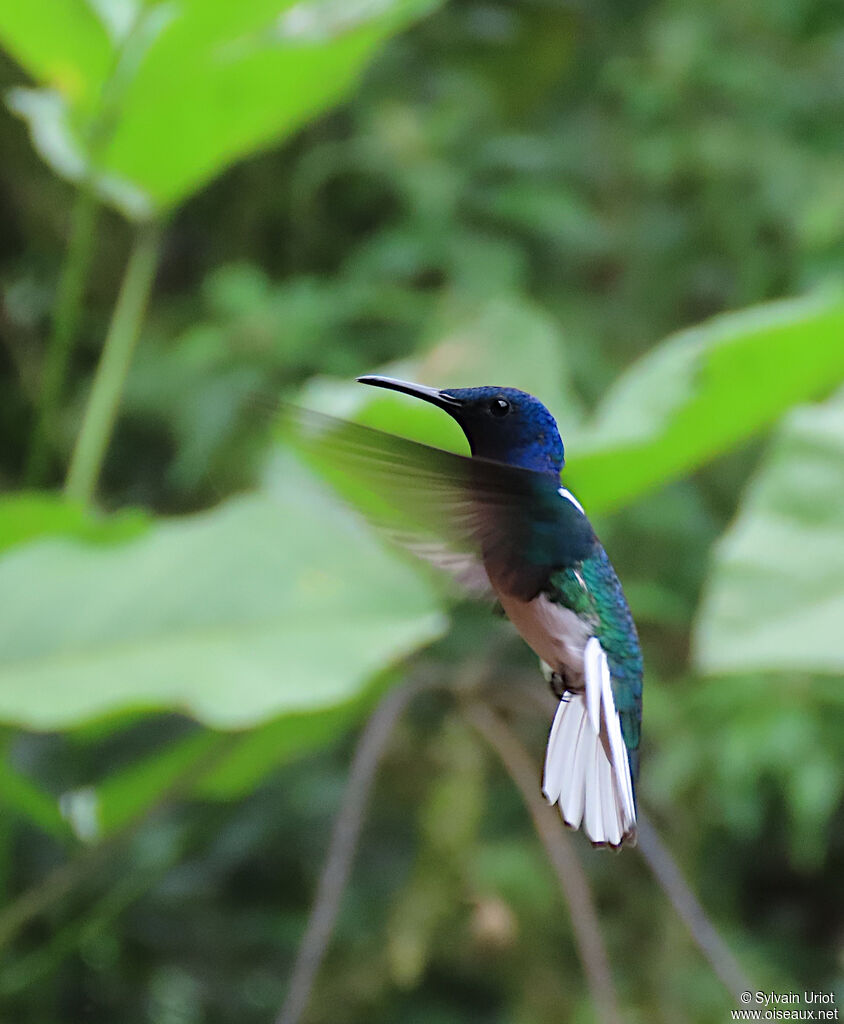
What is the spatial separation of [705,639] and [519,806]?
3.94 feet

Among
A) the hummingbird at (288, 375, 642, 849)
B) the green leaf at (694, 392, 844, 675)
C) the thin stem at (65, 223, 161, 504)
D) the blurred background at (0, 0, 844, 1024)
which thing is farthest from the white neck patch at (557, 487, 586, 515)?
the thin stem at (65, 223, 161, 504)

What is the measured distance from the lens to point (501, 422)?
15 centimetres

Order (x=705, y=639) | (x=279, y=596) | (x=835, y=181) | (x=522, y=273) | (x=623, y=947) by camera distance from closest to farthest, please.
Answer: (x=705, y=639) → (x=279, y=596) → (x=835, y=181) → (x=623, y=947) → (x=522, y=273)

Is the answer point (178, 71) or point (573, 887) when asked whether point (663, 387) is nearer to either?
point (573, 887)

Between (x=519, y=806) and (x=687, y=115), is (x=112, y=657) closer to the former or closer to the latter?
(x=519, y=806)

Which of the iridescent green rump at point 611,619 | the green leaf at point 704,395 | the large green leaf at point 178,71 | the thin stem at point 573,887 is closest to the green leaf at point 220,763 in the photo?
the thin stem at point 573,887

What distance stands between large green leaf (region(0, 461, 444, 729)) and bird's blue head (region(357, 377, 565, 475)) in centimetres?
47

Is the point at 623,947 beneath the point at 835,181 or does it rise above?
beneath

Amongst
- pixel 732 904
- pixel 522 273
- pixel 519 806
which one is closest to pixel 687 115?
pixel 522 273

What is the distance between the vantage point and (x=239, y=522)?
0.80 m

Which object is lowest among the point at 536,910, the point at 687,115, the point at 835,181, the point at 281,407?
the point at 536,910

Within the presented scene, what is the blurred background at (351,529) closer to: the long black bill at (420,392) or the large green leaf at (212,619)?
the large green leaf at (212,619)

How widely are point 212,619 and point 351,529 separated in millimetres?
254

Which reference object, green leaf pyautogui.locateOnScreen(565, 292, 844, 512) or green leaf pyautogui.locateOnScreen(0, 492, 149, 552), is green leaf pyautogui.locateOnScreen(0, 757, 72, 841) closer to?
green leaf pyautogui.locateOnScreen(0, 492, 149, 552)
